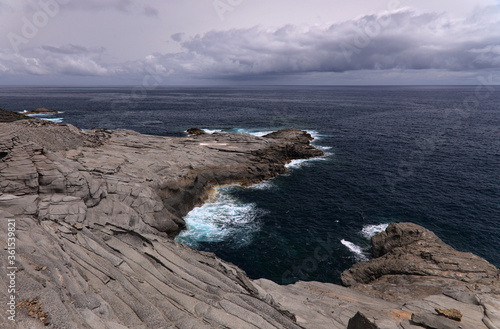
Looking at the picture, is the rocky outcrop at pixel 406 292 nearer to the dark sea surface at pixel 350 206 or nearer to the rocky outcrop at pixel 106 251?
the rocky outcrop at pixel 106 251

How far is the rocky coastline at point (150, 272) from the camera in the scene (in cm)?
1639

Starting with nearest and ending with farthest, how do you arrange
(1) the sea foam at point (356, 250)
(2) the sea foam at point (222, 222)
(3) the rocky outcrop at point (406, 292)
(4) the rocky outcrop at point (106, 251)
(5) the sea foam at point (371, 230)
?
1. (4) the rocky outcrop at point (106, 251)
2. (3) the rocky outcrop at point (406, 292)
3. (1) the sea foam at point (356, 250)
4. (2) the sea foam at point (222, 222)
5. (5) the sea foam at point (371, 230)

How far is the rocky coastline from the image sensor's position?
53.8 feet

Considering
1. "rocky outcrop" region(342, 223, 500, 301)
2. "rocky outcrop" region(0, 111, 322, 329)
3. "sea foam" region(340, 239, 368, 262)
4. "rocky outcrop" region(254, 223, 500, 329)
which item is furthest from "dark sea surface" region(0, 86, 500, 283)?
"rocky outcrop" region(0, 111, 322, 329)

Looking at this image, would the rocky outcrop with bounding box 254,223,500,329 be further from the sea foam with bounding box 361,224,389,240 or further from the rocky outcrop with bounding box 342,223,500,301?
the sea foam with bounding box 361,224,389,240

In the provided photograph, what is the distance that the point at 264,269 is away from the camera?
1288 inches

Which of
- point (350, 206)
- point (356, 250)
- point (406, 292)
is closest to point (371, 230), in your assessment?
point (356, 250)

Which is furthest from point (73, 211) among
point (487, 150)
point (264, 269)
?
point (487, 150)

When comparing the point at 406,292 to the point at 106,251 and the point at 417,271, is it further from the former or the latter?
the point at 106,251

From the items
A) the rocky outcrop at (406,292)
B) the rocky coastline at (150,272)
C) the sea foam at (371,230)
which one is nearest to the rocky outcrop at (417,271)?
the rocky outcrop at (406,292)

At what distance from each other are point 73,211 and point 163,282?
13397 mm

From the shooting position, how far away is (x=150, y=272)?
70.8 feet

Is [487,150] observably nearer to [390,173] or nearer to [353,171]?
[390,173]

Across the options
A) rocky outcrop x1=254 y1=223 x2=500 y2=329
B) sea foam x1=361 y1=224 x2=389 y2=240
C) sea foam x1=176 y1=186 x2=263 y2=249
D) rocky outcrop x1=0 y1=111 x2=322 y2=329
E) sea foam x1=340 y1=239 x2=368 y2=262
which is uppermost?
rocky outcrop x1=0 y1=111 x2=322 y2=329
